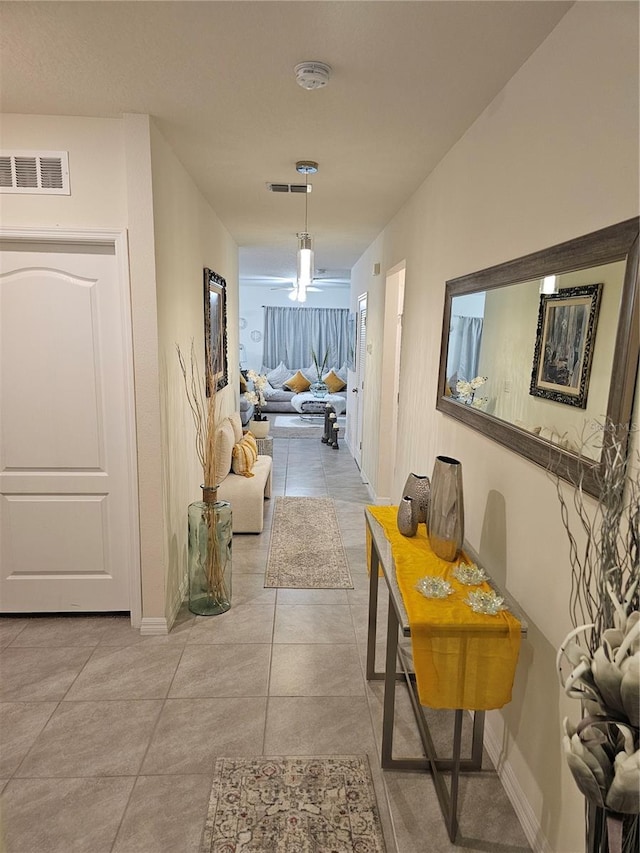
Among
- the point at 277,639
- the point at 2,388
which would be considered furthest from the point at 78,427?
the point at 277,639

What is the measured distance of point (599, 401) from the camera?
1.41 meters

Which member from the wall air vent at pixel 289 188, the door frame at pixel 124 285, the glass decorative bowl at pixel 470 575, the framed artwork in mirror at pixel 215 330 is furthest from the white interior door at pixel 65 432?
the glass decorative bowl at pixel 470 575

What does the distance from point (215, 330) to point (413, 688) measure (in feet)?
10.3

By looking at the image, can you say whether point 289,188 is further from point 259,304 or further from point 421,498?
point 259,304

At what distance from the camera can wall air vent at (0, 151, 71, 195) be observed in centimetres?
257

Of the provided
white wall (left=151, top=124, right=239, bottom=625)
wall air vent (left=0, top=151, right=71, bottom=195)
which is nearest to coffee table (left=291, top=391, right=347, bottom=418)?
white wall (left=151, top=124, right=239, bottom=625)

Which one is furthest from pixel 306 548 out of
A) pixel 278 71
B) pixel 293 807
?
pixel 278 71

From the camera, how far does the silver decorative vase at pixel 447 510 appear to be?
2076mm

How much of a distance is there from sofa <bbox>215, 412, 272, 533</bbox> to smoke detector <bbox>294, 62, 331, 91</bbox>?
8.98ft

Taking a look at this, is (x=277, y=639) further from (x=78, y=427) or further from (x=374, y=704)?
(x=78, y=427)

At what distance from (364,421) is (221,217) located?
2.69 metres

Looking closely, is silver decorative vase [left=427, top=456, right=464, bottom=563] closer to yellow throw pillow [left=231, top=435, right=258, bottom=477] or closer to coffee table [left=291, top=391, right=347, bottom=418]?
yellow throw pillow [left=231, top=435, right=258, bottom=477]

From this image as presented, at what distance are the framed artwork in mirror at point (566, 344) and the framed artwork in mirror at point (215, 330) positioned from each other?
234 cm

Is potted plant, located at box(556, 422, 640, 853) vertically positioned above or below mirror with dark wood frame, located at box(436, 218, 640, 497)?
below
